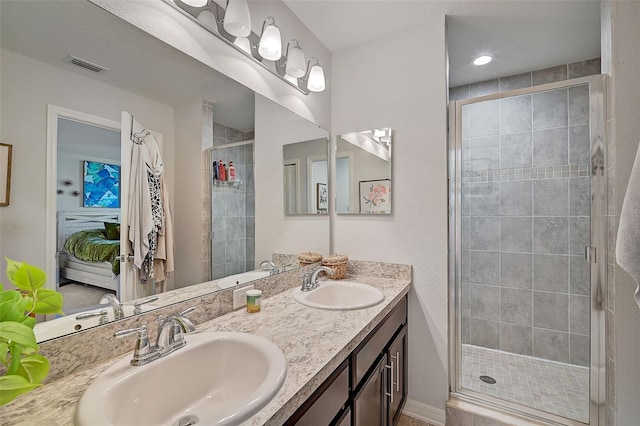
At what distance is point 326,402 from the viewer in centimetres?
85

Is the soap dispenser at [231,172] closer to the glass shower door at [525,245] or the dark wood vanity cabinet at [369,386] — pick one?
the dark wood vanity cabinet at [369,386]

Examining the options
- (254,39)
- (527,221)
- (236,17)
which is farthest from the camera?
(527,221)

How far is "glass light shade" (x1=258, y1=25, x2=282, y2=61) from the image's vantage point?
1378 mm

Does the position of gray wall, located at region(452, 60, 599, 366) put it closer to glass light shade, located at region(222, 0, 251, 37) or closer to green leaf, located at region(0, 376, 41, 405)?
glass light shade, located at region(222, 0, 251, 37)

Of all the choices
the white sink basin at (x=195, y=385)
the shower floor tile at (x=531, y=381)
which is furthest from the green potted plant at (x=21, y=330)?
the shower floor tile at (x=531, y=381)

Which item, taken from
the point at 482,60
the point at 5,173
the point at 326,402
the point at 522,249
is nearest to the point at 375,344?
the point at 326,402

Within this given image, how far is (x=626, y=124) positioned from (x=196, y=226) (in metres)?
1.90

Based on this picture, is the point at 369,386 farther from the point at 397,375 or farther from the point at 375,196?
the point at 375,196

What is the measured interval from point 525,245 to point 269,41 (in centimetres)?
238

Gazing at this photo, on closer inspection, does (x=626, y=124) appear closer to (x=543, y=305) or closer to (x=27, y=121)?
(x=543, y=305)

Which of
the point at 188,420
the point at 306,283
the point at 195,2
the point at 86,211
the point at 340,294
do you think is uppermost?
the point at 195,2

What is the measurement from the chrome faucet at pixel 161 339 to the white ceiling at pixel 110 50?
77 cm

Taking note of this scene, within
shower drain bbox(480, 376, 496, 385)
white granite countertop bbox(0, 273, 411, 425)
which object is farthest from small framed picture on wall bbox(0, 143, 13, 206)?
shower drain bbox(480, 376, 496, 385)

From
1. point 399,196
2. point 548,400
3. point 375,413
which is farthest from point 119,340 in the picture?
point 548,400
